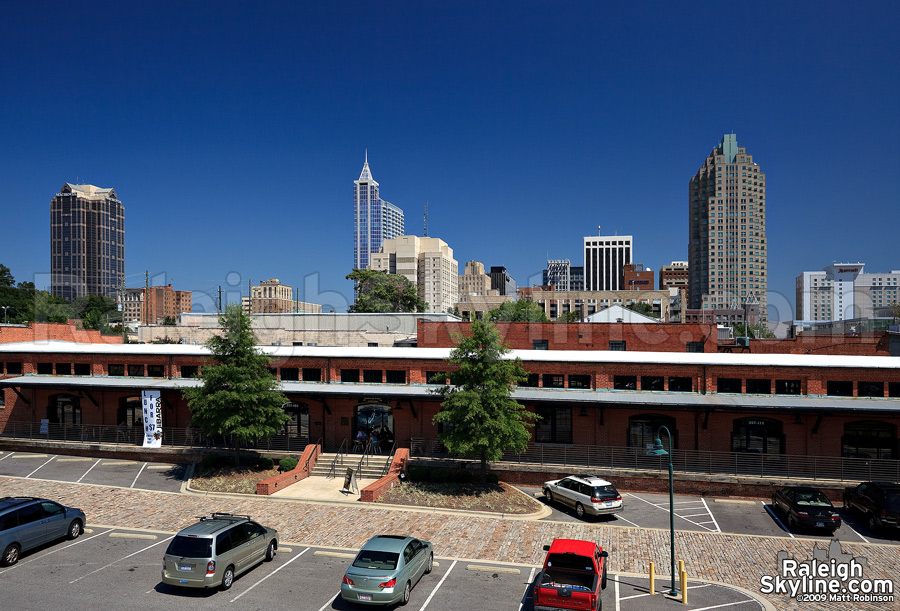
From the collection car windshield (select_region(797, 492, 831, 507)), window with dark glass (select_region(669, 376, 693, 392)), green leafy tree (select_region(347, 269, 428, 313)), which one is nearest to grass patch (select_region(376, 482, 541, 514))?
car windshield (select_region(797, 492, 831, 507))

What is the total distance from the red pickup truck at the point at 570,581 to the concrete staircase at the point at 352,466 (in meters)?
15.8

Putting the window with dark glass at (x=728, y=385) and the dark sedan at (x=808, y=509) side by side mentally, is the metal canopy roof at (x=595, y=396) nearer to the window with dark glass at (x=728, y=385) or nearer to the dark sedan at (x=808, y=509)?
the window with dark glass at (x=728, y=385)

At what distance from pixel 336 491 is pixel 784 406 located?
21919 mm

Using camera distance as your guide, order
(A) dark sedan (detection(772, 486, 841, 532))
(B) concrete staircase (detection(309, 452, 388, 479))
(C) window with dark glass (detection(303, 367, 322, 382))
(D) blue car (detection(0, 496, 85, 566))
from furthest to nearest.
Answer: (C) window with dark glass (detection(303, 367, 322, 382)), (B) concrete staircase (detection(309, 452, 388, 479)), (A) dark sedan (detection(772, 486, 841, 532)), (D) blue car (detection(0, 496, 85, 566))

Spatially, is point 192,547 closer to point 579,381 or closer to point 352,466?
point 352,466

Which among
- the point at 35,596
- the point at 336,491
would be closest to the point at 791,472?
the point at 336,491

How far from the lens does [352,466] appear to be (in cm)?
3033

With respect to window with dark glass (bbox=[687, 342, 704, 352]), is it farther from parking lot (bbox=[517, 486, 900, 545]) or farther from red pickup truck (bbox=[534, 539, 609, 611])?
red pickup truck (bbox=[534, 539, 609, 611])

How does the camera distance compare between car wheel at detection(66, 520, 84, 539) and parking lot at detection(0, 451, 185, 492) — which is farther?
parking lot at detection(0, 451, 185, 492)

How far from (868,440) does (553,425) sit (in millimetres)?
15539

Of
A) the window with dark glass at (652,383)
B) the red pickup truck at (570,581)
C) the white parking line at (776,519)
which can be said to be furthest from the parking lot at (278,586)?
the window with dark glass at (652,383)

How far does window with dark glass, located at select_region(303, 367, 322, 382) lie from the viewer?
35.2 metres

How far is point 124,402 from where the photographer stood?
120ft

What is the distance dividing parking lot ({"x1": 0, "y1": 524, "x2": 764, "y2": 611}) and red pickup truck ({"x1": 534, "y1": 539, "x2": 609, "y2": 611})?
58.1 inches
